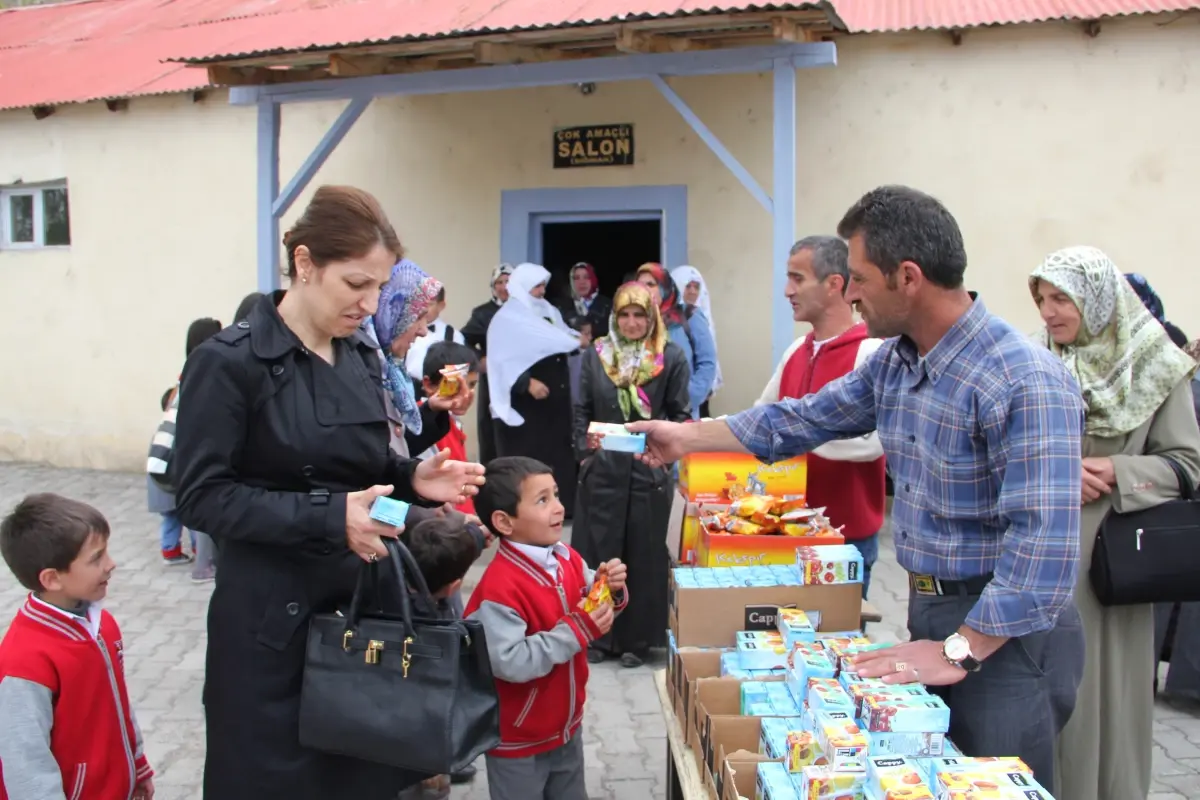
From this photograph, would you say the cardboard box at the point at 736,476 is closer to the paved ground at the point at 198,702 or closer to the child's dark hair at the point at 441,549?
the child's dark hair at the point at 441,549

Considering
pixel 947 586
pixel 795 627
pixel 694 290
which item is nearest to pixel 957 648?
pixel 947 586

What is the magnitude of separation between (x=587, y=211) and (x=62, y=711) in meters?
6.73

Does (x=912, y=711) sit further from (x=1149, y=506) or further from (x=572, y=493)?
(x=572, y=493)

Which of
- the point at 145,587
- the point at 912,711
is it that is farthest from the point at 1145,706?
the point at 145,587

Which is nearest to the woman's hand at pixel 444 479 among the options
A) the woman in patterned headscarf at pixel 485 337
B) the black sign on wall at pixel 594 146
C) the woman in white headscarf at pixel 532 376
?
the woman in white headscarf at pixel 532 376

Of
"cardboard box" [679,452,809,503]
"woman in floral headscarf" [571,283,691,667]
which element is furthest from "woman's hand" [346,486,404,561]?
"woman in floral headscarf" [571,283,691,667]

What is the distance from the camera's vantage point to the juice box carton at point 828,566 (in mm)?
2992

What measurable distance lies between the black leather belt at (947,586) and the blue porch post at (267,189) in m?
6.77

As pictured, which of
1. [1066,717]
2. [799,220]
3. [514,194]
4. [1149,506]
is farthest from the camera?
[514,194]

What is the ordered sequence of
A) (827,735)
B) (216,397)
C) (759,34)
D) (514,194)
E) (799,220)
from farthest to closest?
1. (514,194)
2. (799,220)
3. (759,34)
4. (216,397)
5. (827,735)

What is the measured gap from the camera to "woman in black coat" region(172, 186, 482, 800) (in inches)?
89.0

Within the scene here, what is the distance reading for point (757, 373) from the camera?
27.9 ft

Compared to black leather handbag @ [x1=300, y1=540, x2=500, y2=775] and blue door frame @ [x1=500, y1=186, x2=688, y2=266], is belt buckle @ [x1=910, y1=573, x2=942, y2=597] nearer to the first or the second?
black leather handbag @ [x1=300, y1=540, x2=500, y2=775]

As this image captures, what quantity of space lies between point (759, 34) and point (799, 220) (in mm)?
1799
